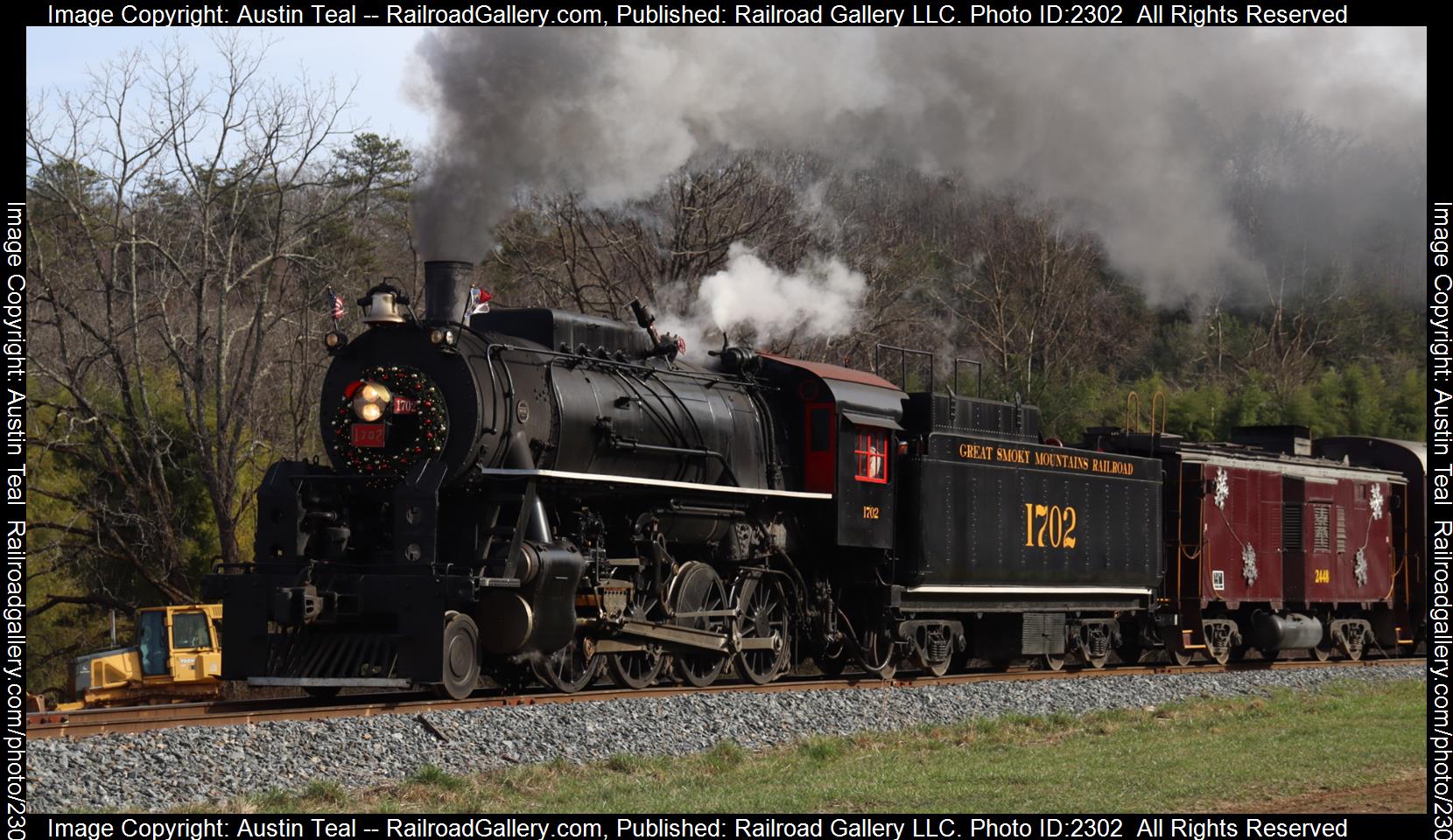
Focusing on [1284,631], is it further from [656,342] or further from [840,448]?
[656,342]

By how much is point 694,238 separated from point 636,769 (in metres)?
17.4

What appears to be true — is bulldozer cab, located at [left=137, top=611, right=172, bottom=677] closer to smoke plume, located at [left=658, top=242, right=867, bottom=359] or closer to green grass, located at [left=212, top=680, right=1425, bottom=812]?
smoke plume, located at [left=658, top=242, right=867, bottom=359]

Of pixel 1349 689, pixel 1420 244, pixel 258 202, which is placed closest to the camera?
pixel 1349 689

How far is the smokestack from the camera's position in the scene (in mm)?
13953

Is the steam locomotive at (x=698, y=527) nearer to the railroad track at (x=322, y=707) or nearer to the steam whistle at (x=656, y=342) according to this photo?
the steam whistle at (x=656, y=342)

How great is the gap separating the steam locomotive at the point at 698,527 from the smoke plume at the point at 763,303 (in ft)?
6.96

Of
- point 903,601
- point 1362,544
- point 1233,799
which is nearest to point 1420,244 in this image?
point 1362,544

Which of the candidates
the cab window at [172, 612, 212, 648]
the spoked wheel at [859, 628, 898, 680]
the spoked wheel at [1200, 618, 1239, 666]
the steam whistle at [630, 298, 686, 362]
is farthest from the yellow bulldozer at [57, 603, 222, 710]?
the spoked wheel at [1200, 618, 1239, 666]

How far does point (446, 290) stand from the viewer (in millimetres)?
14016

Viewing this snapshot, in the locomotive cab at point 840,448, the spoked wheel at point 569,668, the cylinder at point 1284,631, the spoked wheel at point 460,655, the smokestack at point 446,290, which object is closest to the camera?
the spoked wheel at point 460,655

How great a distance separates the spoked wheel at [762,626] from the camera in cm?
1598

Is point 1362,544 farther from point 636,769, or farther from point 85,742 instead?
point 85,742

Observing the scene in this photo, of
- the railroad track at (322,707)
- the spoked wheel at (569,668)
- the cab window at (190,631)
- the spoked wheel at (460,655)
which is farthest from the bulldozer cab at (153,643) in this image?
the spoked wheel at (460,655)

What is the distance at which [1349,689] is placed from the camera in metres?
18.5
